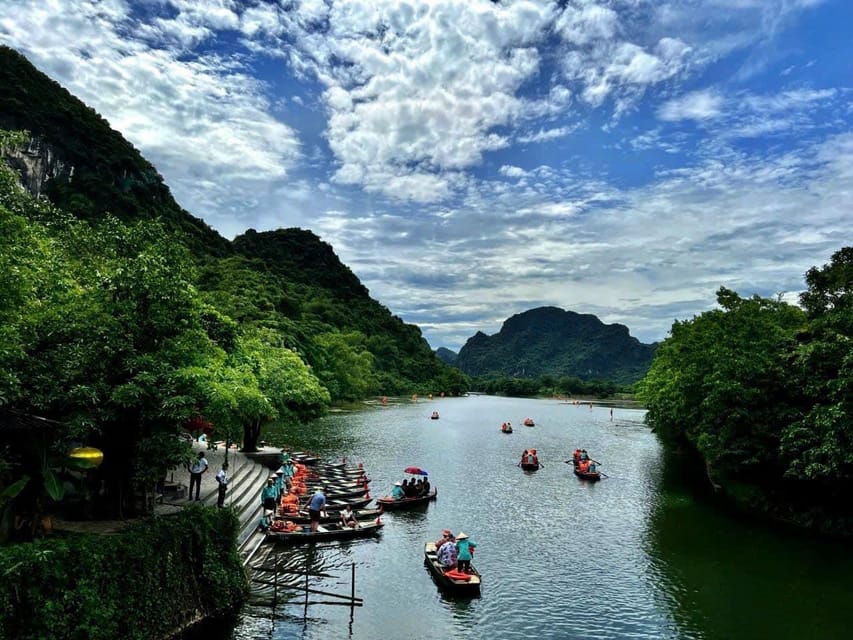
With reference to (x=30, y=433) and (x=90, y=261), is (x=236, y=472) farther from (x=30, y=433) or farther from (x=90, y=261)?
(x=30, y=433)

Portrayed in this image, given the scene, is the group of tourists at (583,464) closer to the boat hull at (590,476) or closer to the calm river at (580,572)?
the boat hull at (590,476)

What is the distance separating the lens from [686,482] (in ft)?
134

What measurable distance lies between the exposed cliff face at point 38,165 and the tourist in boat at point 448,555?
362 ft

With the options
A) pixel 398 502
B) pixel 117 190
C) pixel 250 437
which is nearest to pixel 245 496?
pixel 398 502

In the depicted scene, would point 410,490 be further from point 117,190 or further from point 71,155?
point 71,155

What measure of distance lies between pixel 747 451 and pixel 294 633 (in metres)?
25.6

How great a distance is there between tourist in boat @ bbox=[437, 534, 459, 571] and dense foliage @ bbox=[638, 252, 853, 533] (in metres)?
16.5

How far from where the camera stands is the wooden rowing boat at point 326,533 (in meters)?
22.9

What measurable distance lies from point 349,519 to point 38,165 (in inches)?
4488

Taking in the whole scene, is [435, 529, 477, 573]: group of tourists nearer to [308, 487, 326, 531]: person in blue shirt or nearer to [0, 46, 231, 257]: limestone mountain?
[308, 487, 326, 531]: person in blue shirt

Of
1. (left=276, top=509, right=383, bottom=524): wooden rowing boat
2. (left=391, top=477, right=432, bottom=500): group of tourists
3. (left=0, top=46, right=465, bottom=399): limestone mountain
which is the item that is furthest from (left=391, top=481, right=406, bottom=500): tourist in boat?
(left=0, top=46, right=465, bottom=399): limestone mountain

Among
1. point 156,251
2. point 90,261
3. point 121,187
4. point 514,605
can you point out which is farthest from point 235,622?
point 121,187

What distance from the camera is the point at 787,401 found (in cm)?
2938

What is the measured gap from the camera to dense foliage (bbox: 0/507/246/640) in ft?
33.8
